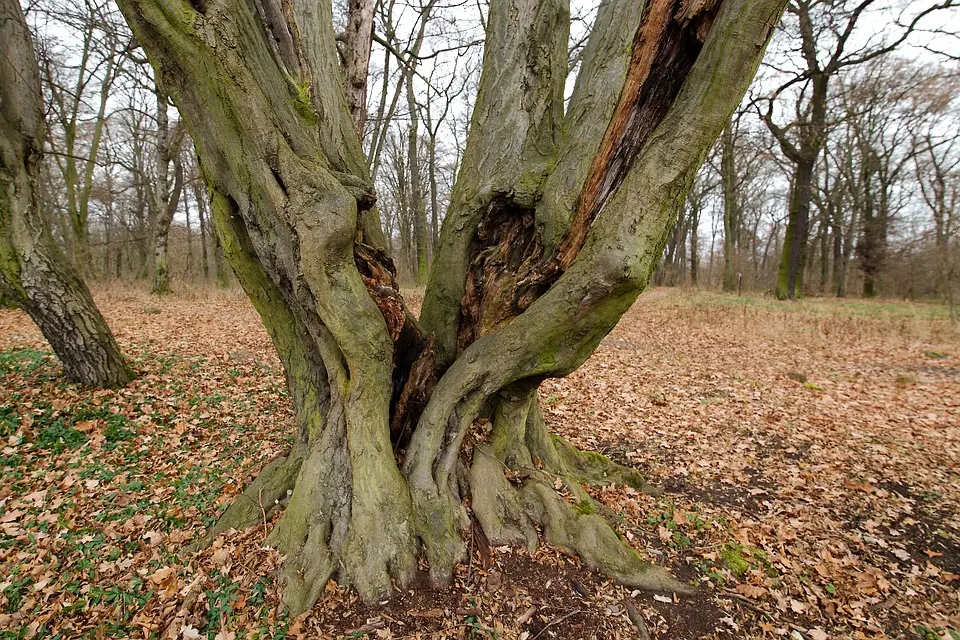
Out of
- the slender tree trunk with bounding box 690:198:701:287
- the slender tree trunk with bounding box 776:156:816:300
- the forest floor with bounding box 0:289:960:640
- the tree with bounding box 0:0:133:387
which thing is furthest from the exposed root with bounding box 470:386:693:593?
the slender tree trunk with bounding box 690:198:701:287

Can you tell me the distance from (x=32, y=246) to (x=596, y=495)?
6345 mm

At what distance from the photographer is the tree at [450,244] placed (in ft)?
8.05

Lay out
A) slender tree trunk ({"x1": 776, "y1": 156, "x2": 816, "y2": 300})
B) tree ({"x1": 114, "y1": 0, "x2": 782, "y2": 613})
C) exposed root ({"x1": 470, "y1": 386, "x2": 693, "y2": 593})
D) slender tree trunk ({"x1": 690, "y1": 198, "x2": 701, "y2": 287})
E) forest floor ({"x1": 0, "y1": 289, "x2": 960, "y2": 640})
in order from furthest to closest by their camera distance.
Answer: slender tree trunk ({"x1": 690, "y1": 198, "x2": 701, "y2": 287})
slender tree trunk ({"x1": 776, "y1": 156, "x2": 816, "y2": 300})
exposed root ({"x1": 470, "y1": 386, "x2": 693, "y2": 593})
forest floor ({"x1": 0, "y1": 289, "x2": 960, "y2": 640})
tree ({"x1": 114, "y1": 0, "x2": 782, "y2": 613})

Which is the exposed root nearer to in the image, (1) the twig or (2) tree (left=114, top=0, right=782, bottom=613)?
(2) tree (left=114, top=0, right=782, bottom=613)

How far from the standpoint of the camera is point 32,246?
4.70 meters

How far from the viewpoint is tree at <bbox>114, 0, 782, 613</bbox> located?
2.45 m

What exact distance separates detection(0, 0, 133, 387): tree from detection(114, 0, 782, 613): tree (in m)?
3.25

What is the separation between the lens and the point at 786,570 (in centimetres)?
304

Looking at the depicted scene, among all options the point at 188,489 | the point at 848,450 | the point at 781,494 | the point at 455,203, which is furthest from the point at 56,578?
the point at 848,450

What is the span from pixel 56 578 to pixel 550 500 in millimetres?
3308

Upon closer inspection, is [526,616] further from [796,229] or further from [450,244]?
[796,229]

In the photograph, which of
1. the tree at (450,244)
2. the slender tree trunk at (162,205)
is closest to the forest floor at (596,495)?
the tree at (450,244)

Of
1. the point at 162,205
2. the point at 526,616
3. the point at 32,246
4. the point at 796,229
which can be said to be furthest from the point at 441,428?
the point at 796,229

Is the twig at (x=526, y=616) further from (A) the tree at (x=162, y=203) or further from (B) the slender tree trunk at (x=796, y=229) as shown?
(B) the slender tree trunk at (x=796, y=229)
